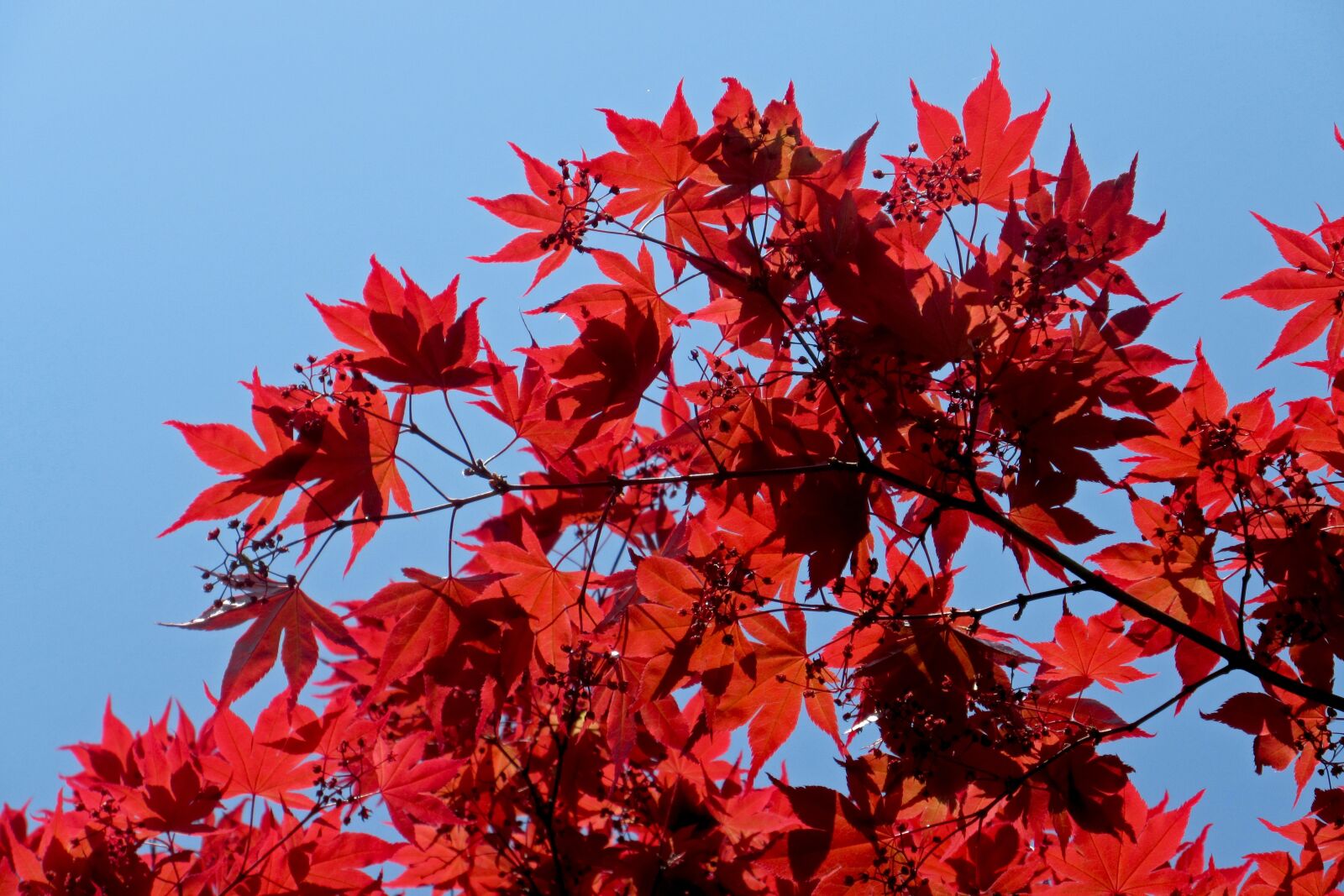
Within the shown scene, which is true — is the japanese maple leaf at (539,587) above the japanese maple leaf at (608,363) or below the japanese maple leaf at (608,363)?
below

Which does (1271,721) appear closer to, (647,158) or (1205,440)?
(1205,440)

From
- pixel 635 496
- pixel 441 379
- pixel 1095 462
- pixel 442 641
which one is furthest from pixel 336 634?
pixel 1095 462

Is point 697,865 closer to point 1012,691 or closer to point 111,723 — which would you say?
point 1012,691

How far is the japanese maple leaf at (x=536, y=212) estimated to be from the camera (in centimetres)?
188

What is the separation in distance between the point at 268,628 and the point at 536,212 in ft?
3.23

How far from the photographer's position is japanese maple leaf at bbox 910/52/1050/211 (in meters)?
1.84

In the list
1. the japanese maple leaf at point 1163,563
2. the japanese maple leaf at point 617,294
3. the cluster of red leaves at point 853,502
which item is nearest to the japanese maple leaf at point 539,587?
the cluster of red leaves at point 853,502

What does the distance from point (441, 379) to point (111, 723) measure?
5.58ft

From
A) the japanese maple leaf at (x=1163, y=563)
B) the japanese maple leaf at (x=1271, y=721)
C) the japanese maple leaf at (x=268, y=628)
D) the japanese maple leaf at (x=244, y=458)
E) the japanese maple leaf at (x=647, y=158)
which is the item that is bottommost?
the japanese maple leaf at (x=1271, y=721)

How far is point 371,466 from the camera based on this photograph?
1.82m

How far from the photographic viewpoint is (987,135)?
1.84m

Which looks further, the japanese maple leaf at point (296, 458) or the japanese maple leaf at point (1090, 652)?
the japanese maple leaf at point (1090, 652)

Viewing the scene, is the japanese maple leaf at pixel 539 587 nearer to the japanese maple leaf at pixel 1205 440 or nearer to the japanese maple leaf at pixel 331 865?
the japanese maple leaf at pixel 331 865

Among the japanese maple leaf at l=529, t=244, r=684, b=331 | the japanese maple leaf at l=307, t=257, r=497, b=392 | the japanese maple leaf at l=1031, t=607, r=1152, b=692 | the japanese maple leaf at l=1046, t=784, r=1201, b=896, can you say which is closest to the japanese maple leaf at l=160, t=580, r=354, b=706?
the japanese maple leaf at l=307, t=257, r=497, b=392
